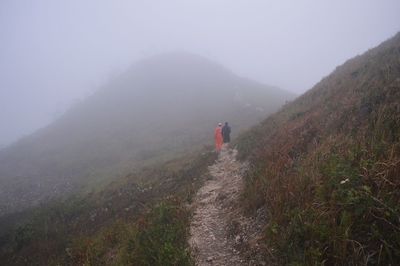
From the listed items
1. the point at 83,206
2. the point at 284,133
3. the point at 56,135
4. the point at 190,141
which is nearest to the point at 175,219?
the point at 284,133

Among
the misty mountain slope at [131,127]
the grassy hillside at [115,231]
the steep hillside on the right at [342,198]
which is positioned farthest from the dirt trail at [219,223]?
the misty mountain slope at [131,127]

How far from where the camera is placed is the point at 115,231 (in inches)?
398

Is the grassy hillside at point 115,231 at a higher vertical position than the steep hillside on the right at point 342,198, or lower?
lower

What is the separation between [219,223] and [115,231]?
4.07 meters

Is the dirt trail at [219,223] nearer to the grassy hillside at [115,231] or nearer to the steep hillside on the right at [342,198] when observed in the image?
the grassy hillside at [115,231]

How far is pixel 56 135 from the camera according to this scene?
193ft

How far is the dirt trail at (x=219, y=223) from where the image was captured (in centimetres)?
637

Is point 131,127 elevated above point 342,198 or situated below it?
above

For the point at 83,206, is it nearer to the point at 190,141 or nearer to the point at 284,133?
the point at 284,133

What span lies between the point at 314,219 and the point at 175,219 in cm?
443

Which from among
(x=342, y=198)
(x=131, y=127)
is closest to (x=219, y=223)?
(x=342, y=198)

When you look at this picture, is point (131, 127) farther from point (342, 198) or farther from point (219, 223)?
point (342, 198)

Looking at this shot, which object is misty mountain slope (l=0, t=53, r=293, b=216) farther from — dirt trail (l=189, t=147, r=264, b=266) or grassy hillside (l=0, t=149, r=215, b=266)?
dirt trail (l=189, t=147, r=264, b=266)

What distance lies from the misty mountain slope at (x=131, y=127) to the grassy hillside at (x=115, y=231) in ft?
44.6
